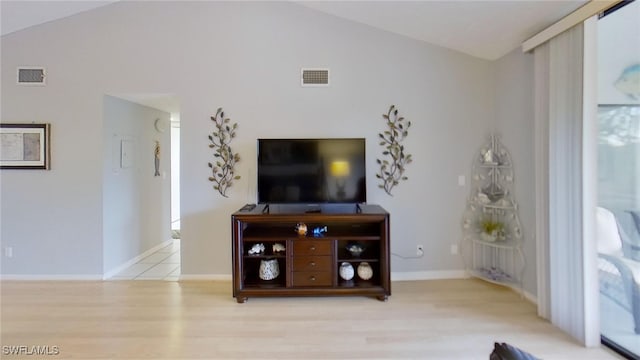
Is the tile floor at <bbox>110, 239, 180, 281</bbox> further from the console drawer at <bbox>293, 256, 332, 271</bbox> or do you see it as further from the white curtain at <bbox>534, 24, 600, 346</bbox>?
the white curtain at <bbox>534, 24, 600, 346</bbox>

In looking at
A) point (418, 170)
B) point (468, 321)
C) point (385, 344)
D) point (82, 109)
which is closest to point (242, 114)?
point (82, 109)

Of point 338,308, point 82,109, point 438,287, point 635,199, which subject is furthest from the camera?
point 82,109

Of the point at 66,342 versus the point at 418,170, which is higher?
the point at 418,170

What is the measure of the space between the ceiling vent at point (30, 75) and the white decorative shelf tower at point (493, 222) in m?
4.94

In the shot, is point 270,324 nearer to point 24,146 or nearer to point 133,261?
point 133,261

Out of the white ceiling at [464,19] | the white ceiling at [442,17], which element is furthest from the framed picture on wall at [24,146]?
the white ceiling at [464,19]

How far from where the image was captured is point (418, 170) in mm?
3998

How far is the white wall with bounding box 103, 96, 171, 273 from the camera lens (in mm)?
4137

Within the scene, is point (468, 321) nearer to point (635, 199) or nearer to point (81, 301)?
point (635, 199)

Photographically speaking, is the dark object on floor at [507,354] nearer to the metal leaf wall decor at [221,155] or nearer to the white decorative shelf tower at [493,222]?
the white decorative shelf tower at [493,222]

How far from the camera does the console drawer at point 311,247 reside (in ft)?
11.1

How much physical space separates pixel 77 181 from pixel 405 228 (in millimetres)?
3726

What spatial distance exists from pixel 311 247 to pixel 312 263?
0.15 metres

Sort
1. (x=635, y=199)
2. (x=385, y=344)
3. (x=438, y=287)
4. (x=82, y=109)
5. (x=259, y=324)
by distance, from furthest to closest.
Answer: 1. (x=82, y=109)
2. (x=438, y=287)
3. (x=259, y=324)
4. (x=385, y=344)
5. (x=635, y=199)
